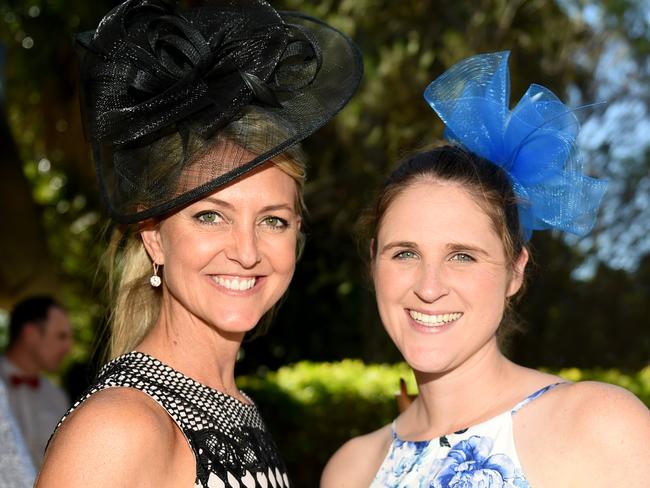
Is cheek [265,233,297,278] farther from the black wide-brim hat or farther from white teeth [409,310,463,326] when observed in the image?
white teeth [409,310,463,326]

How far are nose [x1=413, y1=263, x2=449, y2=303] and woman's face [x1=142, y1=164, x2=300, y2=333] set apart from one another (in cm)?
43

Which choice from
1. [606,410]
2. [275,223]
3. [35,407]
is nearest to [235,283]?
[275,223]

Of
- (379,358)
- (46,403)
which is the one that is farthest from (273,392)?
(379,358)

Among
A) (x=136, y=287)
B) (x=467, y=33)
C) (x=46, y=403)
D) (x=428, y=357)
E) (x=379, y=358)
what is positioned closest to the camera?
(x=428, y=357)

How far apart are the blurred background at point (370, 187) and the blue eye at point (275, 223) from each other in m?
3.85

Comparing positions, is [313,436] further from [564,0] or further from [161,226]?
[564,0]

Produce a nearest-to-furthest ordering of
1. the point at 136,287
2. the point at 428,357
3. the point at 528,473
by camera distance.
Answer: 1. the point at 528,473
2. the point at 428,357
3. the point at 136,287

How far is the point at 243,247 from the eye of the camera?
2688 millimetres

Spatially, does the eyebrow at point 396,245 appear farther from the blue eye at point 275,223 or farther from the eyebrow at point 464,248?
the blue eye at point 275,223

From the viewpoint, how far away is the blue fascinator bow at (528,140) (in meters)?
2.80

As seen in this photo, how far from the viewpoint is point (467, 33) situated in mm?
8977

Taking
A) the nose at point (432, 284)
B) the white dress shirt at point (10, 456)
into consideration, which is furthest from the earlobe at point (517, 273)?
the white dress shirt at point (10, 456)

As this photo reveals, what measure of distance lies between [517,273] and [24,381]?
4665 mm

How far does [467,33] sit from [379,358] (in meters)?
4.15
